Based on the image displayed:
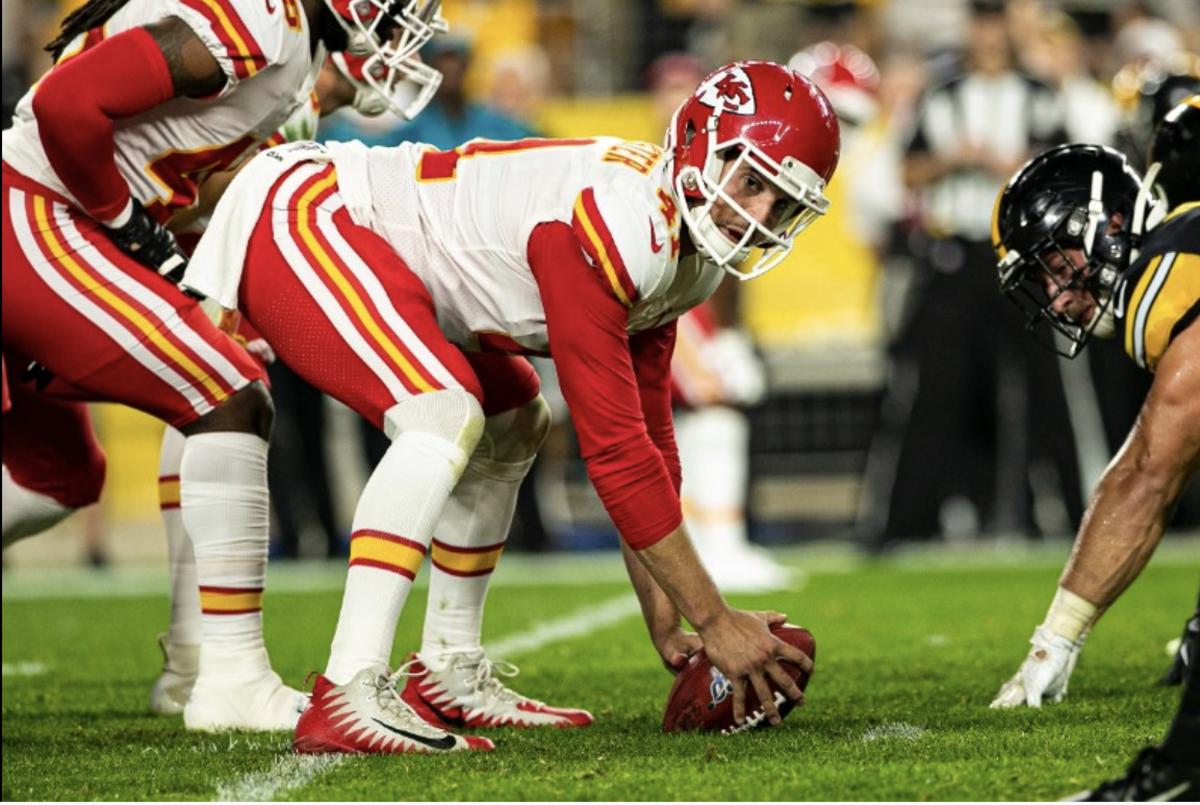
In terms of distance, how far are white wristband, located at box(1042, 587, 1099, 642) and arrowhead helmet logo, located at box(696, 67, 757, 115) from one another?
1.18 metres

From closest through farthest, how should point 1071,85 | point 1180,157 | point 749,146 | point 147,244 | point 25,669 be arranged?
point 749,146, point 147,244, point 1180,157, point 25,669, point 1071,85

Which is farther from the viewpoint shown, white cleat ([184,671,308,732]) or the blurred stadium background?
the blurred stadium background

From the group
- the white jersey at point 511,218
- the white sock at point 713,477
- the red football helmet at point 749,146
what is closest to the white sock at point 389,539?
the white jersey at point 511,218

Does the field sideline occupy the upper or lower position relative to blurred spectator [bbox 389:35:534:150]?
lower

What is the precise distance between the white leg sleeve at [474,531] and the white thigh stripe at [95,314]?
2.00 feet

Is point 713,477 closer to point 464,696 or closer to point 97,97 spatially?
point 464,696

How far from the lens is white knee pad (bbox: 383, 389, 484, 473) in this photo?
11.4 ft

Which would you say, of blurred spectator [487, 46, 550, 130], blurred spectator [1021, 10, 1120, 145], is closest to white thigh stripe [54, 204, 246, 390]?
blurred spectator [487, 46, 550, 130]

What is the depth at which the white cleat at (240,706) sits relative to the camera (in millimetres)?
3891

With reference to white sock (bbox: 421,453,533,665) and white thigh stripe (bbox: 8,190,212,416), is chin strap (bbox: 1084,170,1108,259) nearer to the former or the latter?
white sock (bbox: 421,453,533,665)

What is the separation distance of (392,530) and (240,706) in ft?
2.32

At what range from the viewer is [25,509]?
4457 millimetres

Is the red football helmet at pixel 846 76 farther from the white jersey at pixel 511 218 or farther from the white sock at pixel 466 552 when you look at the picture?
the white jersey at pixel 511 218

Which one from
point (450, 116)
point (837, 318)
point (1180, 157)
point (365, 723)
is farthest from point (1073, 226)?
point (837, 318)
